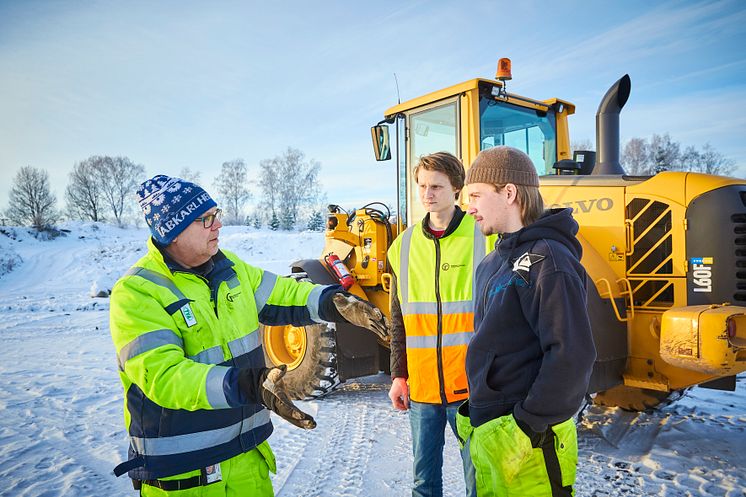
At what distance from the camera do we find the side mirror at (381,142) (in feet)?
15.4

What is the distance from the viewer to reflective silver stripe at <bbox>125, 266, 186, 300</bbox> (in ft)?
5.41

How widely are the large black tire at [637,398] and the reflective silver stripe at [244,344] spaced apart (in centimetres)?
347

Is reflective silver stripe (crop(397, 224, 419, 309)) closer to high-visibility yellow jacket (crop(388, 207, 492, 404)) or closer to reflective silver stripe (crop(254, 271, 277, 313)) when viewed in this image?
high-visibility yellow jacket (crop(388, 207, 492, 404))

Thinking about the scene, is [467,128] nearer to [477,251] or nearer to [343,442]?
[477,251]

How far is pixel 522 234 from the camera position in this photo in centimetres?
161

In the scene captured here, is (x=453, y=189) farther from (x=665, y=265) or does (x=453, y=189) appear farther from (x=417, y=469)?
(x=665, y=265)

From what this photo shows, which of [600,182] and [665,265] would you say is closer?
[665,265]

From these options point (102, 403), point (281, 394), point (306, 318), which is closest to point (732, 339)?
point (306, 318)

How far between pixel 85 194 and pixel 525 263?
44.3 meters

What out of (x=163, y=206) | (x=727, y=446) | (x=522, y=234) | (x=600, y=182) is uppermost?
(x=600, y=182)

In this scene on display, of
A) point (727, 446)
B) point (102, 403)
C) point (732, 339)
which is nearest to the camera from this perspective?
point (732, 339)

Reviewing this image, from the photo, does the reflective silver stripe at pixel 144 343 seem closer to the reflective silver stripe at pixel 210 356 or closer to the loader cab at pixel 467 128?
the reflective silver stripe at pixel 210 356

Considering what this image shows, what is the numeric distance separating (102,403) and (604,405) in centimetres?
486

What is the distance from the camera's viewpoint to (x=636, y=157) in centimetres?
3894
